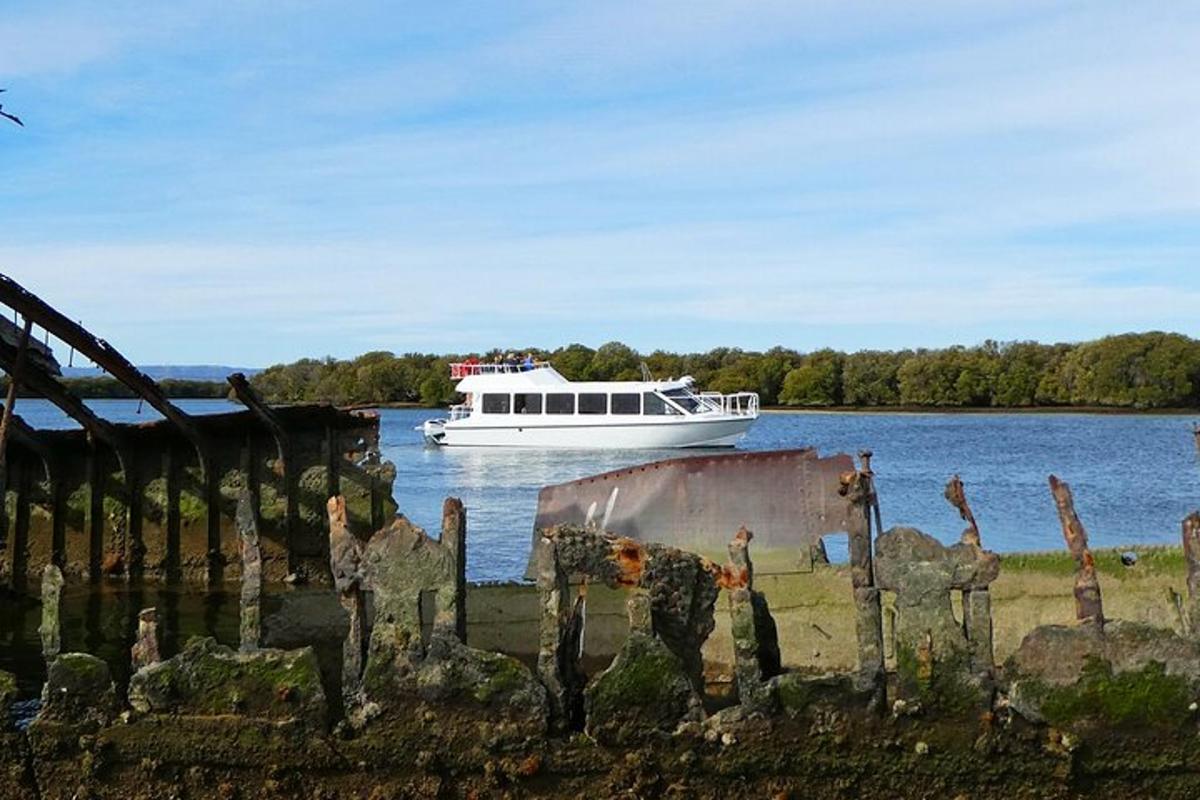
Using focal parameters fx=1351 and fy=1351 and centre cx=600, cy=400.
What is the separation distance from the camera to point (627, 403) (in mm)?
62594

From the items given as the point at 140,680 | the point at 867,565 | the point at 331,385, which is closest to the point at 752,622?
the point at 867,565

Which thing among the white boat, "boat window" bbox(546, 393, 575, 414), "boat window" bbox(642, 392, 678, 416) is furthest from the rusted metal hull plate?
"boat window" bbox(546, 393, 575, 414)

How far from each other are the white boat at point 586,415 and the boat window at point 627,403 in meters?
0.04

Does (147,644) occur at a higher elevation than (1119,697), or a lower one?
higher

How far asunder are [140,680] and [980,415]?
105 metres

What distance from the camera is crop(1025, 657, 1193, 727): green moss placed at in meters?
7.64

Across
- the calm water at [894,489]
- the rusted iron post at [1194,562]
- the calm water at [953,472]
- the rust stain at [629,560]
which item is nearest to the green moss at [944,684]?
the rusted iron post at [1194,562]

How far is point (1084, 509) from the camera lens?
3694 cm

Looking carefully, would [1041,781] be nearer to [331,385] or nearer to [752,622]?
[752,622]

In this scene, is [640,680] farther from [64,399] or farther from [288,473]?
[64,399]

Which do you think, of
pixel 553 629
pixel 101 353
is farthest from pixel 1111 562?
pixel 101 353

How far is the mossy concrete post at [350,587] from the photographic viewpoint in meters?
8.01

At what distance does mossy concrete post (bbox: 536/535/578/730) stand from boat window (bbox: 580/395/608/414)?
54.8m

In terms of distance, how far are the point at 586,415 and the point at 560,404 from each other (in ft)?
5.61
